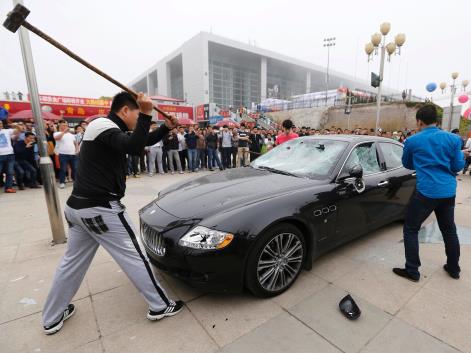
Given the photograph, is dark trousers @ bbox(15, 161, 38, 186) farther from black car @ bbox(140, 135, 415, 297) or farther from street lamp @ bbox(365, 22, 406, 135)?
street lamp @ bbox(365, 22, 406, 135)

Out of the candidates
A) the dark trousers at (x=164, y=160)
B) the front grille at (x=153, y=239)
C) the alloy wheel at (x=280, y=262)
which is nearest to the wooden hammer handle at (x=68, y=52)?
the front grille at (x=153, y=239)

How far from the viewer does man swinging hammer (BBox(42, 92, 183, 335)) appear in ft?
6.27

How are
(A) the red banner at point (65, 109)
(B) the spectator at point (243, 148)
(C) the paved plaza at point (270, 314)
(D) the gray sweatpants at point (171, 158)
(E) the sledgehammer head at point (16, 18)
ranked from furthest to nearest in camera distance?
(A) the red banner at point (65, 109)
(B) the spectator at point (243, 148)
(D) the gray sweatpants at point (171, 158)
(C) the paved plaza at point (270, 314)
(E) the sledgehammer head at point (16, 18)

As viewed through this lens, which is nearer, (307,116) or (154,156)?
(154,156)

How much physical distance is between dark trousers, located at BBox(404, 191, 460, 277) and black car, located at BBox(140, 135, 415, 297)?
0.51m

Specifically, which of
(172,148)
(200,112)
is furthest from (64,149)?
(200,112)

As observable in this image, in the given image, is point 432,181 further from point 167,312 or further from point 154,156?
point 154,156

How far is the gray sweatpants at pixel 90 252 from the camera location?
1970mm

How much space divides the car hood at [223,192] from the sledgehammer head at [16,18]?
66.3 inches

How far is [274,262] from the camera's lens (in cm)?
237

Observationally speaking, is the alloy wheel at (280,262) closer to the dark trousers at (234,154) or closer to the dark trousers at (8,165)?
the dark trousers at (8,165)

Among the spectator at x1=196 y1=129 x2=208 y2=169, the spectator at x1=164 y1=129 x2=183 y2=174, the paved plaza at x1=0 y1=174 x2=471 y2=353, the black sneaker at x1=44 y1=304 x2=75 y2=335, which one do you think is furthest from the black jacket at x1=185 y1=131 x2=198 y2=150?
the black sneaker at x1=44 y1=304 x2=75 y2=335

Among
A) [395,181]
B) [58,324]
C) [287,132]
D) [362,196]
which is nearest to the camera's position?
[58,324]

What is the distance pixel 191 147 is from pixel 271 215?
329 inches
